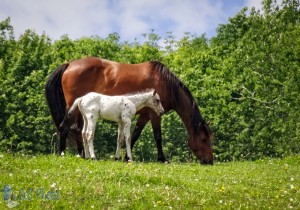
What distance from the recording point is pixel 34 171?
398 inches

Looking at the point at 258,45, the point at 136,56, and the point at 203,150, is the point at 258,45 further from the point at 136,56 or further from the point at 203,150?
the point at 203,150

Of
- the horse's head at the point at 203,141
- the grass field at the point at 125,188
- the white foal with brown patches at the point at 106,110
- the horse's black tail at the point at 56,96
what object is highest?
the horse's black tail at the point at 56,96

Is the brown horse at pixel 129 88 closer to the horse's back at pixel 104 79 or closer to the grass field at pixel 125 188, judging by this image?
the horse's back at pixel 104 79

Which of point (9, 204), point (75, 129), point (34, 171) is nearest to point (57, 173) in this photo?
point (34, 171)

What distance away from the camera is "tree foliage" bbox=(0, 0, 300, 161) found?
36750mm

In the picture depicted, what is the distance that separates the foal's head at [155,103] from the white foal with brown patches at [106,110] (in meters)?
0.27

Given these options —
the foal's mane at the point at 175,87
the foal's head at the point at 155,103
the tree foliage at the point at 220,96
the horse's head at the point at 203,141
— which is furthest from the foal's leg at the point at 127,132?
the tree foliage at the point at 220,96

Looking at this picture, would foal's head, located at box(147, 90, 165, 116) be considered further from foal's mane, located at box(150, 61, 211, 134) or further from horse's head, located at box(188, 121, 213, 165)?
horse's head, located at box(188, 121, 213, 165)

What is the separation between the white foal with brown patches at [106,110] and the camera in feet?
47.2

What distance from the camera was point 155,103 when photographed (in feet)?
52.2

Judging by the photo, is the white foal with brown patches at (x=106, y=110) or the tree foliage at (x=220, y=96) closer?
the white foal with brown patches at (x=106, y=110)

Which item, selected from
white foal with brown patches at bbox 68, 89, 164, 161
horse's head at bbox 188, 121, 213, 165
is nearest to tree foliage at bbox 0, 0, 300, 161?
horse's head at bbox 188, 121, 213, 165

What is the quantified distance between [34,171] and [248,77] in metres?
33.4

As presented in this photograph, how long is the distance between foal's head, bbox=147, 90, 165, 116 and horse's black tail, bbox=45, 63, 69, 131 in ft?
10.0
